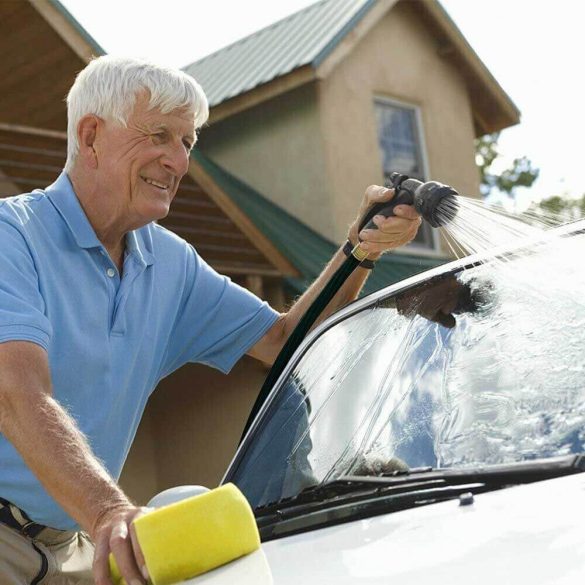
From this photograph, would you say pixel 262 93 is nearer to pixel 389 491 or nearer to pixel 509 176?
pixel 389 491

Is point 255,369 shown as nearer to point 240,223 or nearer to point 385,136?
point 240,223

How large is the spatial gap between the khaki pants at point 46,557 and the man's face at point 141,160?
35.4 inches

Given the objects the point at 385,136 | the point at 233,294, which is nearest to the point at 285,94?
the point at 385,136

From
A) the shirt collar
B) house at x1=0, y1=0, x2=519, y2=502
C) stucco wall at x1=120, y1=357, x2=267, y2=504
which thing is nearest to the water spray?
the shirt collar

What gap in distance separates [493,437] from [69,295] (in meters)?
1.25

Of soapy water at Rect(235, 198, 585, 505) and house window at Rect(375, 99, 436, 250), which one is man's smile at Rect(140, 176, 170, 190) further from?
house window at Rect(375, 99, 436, 250)

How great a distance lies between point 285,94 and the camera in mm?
13867

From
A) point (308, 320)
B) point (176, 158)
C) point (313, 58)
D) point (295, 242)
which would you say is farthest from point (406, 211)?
point (313, 58)

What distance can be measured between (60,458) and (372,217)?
4.41 feet

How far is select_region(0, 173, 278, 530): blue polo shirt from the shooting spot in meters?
2.80

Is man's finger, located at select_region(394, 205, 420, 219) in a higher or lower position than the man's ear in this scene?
lower

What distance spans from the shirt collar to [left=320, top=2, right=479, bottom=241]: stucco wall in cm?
1002

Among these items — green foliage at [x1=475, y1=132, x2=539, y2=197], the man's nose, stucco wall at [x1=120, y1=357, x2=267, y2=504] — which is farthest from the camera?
green foliage at [x1=475, y1=132, x2=539, y2=197]

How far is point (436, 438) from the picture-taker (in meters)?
2.37
